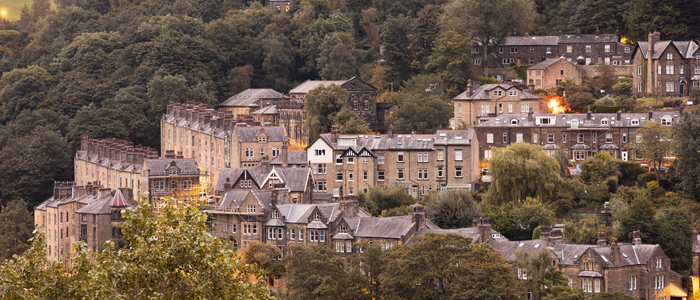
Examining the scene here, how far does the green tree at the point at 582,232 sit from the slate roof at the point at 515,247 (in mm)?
4004

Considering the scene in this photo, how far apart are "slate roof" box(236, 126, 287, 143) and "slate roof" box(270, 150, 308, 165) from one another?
246 cm

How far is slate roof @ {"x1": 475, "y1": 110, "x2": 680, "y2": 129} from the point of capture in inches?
3580

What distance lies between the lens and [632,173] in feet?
280

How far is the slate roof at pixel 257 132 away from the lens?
94625 millimetres

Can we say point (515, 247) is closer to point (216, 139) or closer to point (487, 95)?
point (487, 95)

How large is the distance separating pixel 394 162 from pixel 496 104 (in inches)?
563

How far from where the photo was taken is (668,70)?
105 m

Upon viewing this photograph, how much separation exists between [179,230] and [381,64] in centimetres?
9335

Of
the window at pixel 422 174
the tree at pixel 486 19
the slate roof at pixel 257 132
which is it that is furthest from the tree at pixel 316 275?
the tree at pixel 486 19

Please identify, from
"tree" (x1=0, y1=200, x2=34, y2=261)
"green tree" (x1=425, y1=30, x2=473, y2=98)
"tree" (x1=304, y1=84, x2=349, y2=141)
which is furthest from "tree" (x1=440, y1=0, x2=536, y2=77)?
"tree" (x1=0, y1=200, x2=34, y2=261)

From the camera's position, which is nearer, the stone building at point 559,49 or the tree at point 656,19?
the tree at point 656,19

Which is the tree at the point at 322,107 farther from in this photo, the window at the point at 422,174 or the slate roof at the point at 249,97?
the window at the point at 422,174

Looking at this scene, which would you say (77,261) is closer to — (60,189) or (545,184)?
(545,184)

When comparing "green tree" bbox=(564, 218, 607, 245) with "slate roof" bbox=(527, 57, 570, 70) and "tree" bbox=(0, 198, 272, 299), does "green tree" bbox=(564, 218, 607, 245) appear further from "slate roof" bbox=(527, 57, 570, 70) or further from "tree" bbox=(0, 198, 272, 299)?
"tree" bbox=(0, 198, 272, 299)
